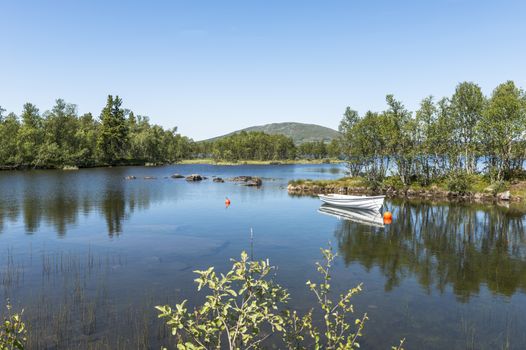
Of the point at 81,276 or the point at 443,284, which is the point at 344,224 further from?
the point at 81,276

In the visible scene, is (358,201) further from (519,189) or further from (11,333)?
(11,333)

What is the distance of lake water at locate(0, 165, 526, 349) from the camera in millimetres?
17453

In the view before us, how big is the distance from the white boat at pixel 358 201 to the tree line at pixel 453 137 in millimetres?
27293

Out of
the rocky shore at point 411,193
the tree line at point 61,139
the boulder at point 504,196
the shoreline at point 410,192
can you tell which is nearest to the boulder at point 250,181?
the shoreline at point 410,192

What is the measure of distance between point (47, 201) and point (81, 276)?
41533 mm

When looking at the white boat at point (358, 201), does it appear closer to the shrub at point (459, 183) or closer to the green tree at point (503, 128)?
the shrub at point (459, 183)

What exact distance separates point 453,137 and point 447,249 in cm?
5264

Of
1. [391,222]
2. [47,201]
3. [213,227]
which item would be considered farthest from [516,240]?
[47,201]

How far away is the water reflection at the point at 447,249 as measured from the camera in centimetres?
2514

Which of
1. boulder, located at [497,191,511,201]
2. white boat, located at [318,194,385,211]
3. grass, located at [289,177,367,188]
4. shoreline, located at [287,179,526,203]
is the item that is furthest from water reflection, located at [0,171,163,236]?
boulder, located at [497,191,511,201]

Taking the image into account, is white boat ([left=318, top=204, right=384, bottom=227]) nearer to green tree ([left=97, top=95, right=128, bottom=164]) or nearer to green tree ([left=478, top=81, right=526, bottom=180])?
green tree ([left=478, top=81, right=526, bottom=180])

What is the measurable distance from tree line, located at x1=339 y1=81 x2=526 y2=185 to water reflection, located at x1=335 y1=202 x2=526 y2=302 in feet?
79.9

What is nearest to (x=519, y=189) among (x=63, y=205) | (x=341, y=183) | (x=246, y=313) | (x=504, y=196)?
(x=504, y=196)

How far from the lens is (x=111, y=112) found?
604ft
